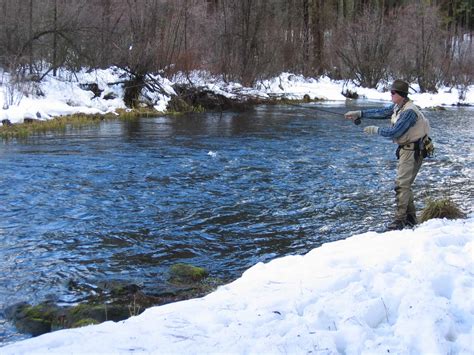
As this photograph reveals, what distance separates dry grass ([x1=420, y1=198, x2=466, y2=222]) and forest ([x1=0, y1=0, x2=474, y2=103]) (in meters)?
14.7

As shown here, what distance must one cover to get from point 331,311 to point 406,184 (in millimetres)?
3942

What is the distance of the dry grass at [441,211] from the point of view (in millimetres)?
7539

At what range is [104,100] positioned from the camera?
71.2 feet

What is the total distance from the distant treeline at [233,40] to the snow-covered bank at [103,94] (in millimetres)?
576

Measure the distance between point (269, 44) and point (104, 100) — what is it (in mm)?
12521

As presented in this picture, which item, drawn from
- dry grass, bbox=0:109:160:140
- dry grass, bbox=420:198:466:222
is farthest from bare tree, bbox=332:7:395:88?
dry grass, bbox=420:198:466:222

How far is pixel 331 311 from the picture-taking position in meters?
4.02

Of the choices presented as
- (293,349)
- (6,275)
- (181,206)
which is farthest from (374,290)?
(181,206)

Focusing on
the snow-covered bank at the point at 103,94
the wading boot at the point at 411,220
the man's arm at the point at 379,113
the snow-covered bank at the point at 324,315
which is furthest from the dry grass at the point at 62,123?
the snow-covered bank at the point at 324,315

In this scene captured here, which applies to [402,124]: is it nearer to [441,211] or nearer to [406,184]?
[406,184]

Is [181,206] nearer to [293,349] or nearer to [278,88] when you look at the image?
[293,349]

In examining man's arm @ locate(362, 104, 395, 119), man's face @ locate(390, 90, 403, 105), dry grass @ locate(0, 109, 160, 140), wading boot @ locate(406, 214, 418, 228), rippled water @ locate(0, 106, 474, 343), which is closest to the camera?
rippled water @ locate(0, 106, 474, 343)

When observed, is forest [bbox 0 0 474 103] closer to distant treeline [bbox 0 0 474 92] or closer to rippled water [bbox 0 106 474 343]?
distant treeline [bbox 0 0 474 92]

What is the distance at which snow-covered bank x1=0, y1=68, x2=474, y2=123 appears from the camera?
57.9 ft
